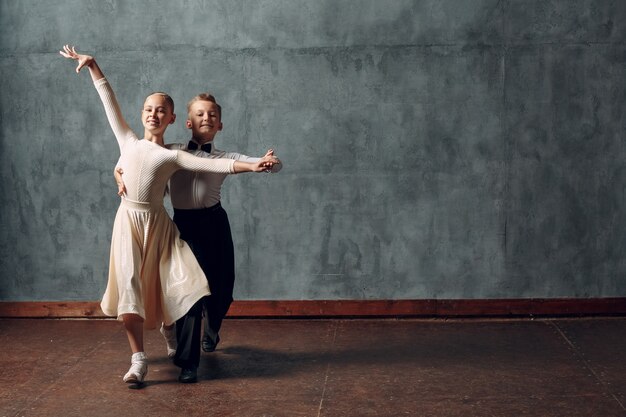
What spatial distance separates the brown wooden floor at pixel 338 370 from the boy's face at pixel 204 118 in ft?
4.01

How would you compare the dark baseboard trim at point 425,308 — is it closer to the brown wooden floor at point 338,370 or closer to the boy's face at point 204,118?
the brown wooden floor at point 338,370

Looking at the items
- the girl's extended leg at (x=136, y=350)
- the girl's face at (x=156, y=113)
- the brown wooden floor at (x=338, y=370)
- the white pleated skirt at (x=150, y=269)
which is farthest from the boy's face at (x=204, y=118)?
the brown wooden floor at (x=338, y=370)

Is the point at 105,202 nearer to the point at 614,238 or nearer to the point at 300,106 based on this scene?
the point at 300,106

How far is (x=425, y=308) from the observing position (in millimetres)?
5699

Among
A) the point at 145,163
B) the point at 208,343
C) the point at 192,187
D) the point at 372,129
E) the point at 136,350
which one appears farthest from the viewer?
the point at 372,129

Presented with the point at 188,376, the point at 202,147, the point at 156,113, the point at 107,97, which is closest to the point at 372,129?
the point at 202,147

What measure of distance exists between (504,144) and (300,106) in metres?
1.28

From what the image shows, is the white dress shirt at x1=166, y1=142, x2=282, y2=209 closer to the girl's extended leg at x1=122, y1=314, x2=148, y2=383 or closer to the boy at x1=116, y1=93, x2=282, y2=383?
the boy at x1=116, y1=93, x2=282, y2=383

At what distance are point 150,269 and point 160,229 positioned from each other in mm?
202

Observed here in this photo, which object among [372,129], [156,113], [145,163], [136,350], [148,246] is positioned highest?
A: [156,113]

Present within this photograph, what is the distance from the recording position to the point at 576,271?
566 centimetres

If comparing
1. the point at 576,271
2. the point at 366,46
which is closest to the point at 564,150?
the point at 576,271

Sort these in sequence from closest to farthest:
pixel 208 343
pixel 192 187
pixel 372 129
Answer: pixel 192 187
pixel 208 343
pixel 372 129

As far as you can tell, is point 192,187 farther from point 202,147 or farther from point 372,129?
point 372,129
